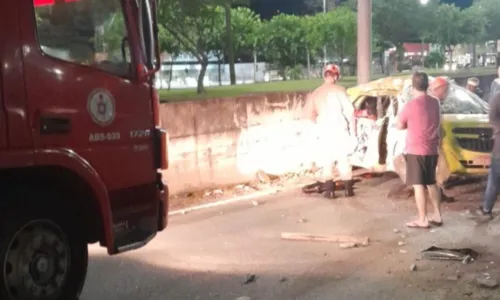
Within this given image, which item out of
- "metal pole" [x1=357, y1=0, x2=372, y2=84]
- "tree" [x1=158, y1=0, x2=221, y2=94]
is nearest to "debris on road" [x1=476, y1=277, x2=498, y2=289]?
"metal pole" [x1=357, y1=0, x2=372, y2=84]

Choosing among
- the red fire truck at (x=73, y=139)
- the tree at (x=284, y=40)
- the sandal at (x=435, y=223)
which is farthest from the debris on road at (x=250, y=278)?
the tree at (x=284, y=40)

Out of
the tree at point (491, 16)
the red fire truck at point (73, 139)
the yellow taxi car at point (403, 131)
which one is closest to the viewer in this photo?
the red fire truck at point (73, 139)

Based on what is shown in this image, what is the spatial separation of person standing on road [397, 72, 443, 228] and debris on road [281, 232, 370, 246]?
40.0 inches

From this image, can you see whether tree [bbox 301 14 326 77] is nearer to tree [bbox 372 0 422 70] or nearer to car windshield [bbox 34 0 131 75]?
tree [bbox 372 0 422 70]

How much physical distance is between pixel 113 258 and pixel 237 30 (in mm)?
20295

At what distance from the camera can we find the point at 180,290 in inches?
252

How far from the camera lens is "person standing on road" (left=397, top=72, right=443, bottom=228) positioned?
8547 mm

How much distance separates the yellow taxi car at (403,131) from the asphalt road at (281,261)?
902 millimetres

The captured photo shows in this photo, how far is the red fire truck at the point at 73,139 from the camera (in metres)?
4.89

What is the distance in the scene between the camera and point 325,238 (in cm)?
816

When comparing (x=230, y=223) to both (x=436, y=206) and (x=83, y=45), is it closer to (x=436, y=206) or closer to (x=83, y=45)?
(x=436, y=206)

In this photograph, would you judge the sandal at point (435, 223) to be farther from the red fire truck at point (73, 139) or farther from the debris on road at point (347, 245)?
the red fire truck at point (73, 139)

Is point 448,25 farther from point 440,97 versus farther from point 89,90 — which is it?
point 89,90

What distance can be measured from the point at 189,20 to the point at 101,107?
11.4 metres
